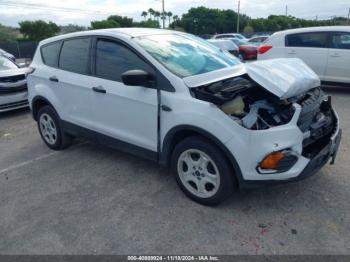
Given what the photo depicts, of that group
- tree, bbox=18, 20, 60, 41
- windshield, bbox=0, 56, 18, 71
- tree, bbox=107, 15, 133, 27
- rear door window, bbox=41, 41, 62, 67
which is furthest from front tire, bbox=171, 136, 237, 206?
tree, bbox=107, 15, 133, 27

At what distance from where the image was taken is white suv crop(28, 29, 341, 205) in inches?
111

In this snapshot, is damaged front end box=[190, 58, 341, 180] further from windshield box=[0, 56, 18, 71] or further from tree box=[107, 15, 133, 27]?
tree box=[107, 15, 133, 27]

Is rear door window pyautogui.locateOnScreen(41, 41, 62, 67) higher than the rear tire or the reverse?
higher

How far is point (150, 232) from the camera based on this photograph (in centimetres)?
293

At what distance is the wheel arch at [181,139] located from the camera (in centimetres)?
289

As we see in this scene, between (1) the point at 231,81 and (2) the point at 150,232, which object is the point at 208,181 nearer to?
(2) the point at 150,232

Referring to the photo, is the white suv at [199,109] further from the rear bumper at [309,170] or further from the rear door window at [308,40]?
the rear door window at [308,40]

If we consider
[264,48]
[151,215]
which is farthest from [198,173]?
[264,48]

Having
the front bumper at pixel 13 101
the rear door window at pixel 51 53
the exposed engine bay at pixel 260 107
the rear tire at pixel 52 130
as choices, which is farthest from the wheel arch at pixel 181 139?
the front bumper at pixel 13 101

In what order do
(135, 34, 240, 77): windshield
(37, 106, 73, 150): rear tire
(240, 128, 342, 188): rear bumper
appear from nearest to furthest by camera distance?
(240, 128, 342, 188): rear bumper, (135, 34, 240, 77): windshield, (37, 106, 73, 150): rear tire

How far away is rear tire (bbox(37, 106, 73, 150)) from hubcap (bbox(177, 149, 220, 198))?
7.72ft

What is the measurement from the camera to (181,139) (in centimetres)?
332

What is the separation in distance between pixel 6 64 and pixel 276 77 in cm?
759

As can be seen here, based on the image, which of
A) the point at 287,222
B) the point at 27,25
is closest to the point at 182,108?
the point at 287,222
